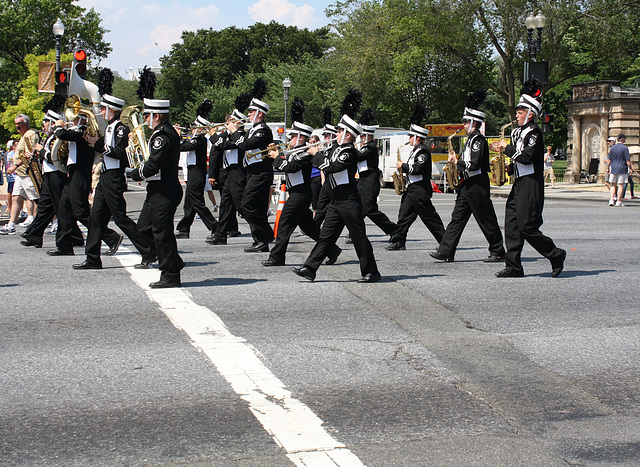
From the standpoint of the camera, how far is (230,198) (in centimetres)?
1278

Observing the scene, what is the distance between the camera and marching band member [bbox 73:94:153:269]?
9578 mm

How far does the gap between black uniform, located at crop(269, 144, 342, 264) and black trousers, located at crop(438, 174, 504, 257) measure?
1.51 m

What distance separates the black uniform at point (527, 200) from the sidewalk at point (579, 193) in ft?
49.5

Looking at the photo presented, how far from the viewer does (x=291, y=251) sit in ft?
38.5

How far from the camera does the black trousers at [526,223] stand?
9172mm

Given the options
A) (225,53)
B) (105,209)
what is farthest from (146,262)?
(225,53)

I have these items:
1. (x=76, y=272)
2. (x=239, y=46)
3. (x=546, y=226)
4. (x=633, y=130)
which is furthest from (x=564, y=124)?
(x=76, y=272)

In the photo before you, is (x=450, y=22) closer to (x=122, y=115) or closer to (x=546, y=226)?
(x=546, y=226)

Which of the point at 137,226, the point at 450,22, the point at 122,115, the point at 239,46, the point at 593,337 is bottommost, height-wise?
the point at 593,337

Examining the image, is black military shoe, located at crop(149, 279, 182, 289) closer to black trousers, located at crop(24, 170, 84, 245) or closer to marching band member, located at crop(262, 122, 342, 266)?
marching band member, located at crop(262, 122, 342, 266)

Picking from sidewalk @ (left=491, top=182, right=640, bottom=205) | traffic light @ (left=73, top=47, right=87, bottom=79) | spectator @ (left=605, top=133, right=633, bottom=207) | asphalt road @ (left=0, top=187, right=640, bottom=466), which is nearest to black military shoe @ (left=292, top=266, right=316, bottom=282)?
asphalt road @ (left=0, top=187, right=640, bottom=466)

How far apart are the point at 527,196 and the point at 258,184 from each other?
396cm

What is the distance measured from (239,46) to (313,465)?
78.1m

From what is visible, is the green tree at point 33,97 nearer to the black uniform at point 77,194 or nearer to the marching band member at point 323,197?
the marching band member at point 323,197
